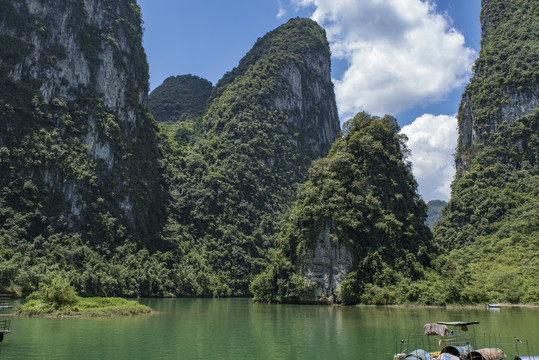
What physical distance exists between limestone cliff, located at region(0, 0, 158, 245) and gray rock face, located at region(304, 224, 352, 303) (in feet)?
112

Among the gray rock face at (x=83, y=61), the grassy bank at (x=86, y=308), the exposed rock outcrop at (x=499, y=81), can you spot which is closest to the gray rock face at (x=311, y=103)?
the gray rock face at (x=83, y=61)

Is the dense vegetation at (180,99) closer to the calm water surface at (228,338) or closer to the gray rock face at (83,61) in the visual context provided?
the gray rock face at (83,61)

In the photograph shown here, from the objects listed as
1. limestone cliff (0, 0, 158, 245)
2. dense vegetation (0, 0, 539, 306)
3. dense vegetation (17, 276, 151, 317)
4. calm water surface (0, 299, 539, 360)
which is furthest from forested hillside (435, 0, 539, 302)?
limestone cliff (0, 0, 158, 245)

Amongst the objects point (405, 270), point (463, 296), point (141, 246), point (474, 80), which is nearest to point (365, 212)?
point (405, 270)

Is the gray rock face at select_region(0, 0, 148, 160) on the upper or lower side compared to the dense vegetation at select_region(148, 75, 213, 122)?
lower

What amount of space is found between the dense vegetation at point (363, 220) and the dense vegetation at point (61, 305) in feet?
74.4

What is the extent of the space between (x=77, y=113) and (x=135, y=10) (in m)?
36.7

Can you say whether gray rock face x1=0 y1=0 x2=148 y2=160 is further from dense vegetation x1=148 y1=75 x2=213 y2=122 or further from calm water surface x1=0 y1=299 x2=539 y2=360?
dense vegetation x1=148 y1=75 x2=213 y2=122

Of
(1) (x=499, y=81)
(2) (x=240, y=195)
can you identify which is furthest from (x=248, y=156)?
(1) (x=499, y=81)

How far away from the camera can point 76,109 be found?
68375mm

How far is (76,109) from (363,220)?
1923 inches

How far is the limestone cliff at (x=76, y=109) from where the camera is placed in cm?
5991

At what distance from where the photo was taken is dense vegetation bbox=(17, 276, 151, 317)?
96.0 feet

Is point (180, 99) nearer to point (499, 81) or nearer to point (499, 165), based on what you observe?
point (499, 81)
